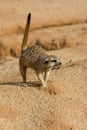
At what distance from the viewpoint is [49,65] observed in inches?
271

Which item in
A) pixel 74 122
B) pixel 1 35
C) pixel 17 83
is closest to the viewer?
pixel 74 122

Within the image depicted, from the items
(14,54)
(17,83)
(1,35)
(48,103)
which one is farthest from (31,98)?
(1,35)

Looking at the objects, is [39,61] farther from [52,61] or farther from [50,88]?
[50,88]

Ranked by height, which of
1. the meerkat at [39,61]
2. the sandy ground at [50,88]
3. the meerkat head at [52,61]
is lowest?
the sandy ground at [50,88]

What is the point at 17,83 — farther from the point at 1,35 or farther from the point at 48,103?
the point at 1,35

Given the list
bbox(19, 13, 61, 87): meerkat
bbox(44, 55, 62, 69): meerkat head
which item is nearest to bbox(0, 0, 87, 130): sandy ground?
bbox(19, 13, 61, 87): meerkat

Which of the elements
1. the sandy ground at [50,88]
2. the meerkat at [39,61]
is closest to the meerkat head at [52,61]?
the meerkat at [39,61]

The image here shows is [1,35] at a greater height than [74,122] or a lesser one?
lesser

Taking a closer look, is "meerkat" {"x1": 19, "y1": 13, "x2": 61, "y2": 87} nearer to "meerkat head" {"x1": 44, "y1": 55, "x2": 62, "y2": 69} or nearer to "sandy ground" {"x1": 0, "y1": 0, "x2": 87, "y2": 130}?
"meerkat head" {"x1": 44, "y1": 55, "x2": 62, "y2": 69}

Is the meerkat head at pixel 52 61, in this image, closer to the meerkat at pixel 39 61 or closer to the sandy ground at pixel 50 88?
the meerkat at pixel 39 61

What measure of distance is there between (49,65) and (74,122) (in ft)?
3.04

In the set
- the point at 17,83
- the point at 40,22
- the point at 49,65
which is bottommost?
the point at 40,22

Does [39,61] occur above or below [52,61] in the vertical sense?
below

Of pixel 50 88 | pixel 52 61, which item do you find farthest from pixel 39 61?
pixel 50 88
